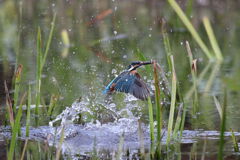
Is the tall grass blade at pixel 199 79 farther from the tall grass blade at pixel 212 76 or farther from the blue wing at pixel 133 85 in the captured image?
the blue wing at pixel 133 85

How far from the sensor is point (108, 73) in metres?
5.24

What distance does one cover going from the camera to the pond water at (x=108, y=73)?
10.3 ft

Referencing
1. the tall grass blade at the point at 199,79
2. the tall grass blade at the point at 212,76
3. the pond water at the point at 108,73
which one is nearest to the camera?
the pond water at the point at 108,73

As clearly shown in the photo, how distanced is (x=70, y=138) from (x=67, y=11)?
699cm

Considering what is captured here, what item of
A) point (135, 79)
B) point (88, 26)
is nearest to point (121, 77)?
point (135, 79)

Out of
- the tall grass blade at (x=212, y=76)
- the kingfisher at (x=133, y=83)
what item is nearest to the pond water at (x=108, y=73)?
the tall grass blade at (x=212, y=76)

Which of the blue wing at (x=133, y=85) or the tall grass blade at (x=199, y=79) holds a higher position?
the tall grass blade at (x=199, y=79)

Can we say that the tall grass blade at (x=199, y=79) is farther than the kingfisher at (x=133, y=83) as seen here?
Yes

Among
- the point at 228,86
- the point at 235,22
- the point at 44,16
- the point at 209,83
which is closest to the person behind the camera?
the point at 228,86

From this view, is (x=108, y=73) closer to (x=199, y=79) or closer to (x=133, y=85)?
(x=199, y=79)

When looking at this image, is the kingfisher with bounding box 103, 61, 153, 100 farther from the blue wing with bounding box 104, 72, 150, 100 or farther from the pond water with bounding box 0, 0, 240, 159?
the pond water with bounding box 0, 0, 240, 159

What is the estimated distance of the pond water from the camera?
3.14m

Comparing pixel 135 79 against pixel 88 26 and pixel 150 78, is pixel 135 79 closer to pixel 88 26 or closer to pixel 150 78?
pixel 150 78

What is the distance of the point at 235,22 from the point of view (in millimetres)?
9000
